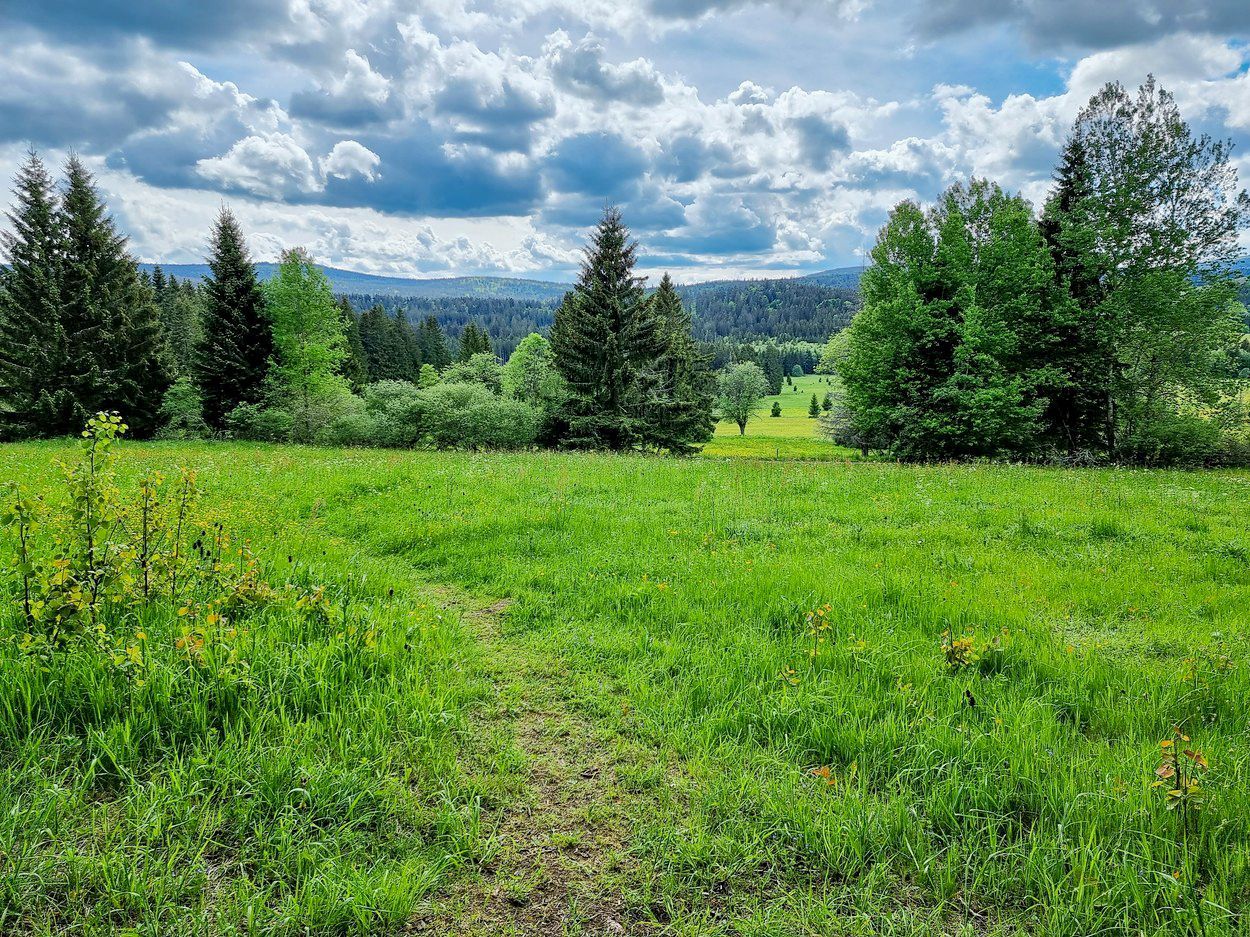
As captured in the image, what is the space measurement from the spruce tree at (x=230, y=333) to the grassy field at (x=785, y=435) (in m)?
30.9

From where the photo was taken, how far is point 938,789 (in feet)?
10.4

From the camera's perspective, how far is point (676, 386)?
39.3 meters

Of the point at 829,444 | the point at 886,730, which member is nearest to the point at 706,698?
the point at 886,730

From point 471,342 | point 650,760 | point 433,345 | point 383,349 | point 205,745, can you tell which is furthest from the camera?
point 433,345

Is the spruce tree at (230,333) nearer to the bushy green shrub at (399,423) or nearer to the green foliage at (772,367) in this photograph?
the bushy green shrub at (399,423)

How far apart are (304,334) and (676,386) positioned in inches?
981

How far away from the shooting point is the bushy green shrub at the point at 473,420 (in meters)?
32.8

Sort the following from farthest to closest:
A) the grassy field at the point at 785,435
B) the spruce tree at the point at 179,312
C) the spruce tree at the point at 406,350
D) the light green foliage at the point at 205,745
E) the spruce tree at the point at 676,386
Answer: the spruce tree at the point at 406,350 < the spruce tree at the point at 179,312 < the grassy field at the point at 785,435 < the spruce tree at the point at 676,386 < the light green foliage at the point at 205,745

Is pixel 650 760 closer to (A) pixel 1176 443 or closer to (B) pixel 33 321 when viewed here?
(A) pixel 1176 443

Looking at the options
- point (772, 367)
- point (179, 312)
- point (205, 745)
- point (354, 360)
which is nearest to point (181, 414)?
point (354, 360)

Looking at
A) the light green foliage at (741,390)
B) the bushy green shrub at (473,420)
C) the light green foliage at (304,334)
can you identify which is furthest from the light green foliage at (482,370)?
the light green foliage at (741,390)

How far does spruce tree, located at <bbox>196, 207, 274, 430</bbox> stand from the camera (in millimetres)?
34531

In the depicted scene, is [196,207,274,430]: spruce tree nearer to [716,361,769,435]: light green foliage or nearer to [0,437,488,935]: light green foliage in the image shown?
[0,437,488,935]: light green foliage

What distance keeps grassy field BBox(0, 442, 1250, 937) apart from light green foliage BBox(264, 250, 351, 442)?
33291 mm
